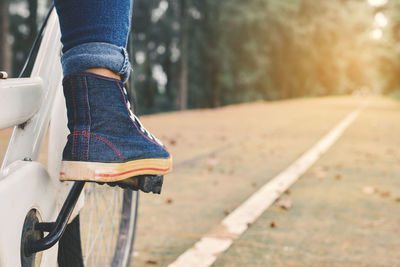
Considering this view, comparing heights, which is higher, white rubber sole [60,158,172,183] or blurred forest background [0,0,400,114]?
white rubber sole [60,158,172,183]

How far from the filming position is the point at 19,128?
59.6 inches

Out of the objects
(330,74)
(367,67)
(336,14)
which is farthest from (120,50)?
(367,67)

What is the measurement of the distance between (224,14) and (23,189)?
33981 millimetres

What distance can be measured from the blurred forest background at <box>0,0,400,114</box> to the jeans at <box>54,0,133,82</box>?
23.1 meters

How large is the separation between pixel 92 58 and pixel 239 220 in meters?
2.48

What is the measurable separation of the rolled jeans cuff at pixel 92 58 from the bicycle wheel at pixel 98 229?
0.51 metres

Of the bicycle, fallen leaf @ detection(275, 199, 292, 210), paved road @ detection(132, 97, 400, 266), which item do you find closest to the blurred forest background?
paved road @ detection(132, 97, 400, 266)

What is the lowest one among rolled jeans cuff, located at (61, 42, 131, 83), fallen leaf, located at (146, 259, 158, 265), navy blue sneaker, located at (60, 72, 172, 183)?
fallen leaf, located at (146, 259, 158, 265)

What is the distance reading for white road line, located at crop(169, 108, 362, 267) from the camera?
296 centimetres

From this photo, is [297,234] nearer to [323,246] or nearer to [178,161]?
[323,246]

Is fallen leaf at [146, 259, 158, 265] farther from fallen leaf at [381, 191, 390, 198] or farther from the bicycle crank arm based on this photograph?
fallen leaf at [381, 191, 390, 198]

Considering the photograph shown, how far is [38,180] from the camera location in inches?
57.9

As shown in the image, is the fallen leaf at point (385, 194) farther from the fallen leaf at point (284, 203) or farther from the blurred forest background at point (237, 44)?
the blurred forest background at point (237, 44)

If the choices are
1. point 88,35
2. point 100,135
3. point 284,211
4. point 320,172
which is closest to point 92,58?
point 88,35
